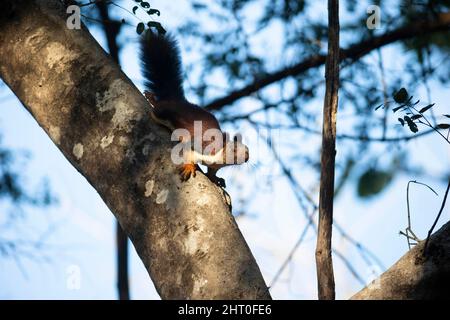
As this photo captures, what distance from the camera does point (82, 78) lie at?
2562mm

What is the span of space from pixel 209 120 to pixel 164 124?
1.09m

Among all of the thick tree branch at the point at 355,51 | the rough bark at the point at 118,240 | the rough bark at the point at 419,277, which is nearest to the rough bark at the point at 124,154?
the rough bark at the point at 419,277

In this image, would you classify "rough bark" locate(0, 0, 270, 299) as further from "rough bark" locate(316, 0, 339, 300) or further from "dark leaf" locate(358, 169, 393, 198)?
"dark leaf" locate(358, 169, 393, 198)

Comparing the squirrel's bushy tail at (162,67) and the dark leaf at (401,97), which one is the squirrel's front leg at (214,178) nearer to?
the squirrel's bushy tail at (162,67)

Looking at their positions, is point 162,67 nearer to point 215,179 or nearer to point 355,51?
point 215,179

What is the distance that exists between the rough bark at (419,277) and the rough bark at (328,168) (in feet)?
0.46

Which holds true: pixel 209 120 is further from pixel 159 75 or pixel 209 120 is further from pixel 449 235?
pixel 449 235

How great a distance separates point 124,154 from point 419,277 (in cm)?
111

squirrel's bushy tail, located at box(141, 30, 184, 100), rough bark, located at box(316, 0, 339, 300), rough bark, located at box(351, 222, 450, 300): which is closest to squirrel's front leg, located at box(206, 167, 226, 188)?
squirrel's bushy tail, located at box(141, 30, 184, 100)

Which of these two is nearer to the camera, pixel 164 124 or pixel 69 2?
pixel 164 124

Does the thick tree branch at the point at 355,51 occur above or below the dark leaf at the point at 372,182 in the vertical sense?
above

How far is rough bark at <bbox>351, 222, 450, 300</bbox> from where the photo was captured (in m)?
2.04

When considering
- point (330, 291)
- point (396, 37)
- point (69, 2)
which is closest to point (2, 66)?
point (69, 2)

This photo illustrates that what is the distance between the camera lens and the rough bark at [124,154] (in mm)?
2021
